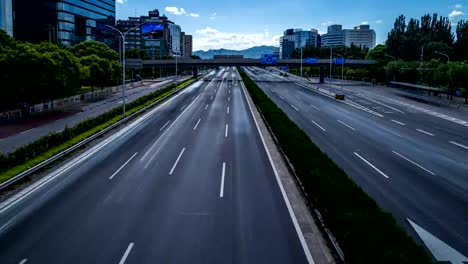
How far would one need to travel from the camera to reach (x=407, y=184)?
69.6ft

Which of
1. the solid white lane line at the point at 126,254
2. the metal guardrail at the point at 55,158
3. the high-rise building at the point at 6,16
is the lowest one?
the solid white lane line at the point at 126,254

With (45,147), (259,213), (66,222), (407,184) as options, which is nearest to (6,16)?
(45,147)

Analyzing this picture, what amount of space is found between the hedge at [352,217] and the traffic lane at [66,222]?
8.28 m

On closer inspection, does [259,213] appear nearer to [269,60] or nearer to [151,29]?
[269,60]

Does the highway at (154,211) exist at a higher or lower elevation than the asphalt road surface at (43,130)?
lower

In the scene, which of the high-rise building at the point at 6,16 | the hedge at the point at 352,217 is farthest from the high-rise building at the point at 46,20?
the hedge at the point at 352,217

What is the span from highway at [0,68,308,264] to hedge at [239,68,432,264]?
1.53 meters

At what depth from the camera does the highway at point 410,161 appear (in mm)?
16188

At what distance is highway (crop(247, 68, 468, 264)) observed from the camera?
637 inches

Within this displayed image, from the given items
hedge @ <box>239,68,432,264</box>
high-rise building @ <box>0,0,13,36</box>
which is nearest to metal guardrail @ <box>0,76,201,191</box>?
hedge @ <box>239,68,432,264</box>

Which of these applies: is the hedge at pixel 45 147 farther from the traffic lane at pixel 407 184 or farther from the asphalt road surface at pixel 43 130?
the traffic lane at pixel 407 184

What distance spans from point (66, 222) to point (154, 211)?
138 inches

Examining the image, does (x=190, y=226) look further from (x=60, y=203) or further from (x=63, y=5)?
(x=63, y=5)

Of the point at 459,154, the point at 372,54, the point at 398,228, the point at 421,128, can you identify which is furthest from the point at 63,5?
the point at 398,228
